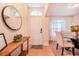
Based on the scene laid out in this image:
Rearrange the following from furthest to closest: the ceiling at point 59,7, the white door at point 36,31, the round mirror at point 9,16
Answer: the white door at point 36,31
the ceiling at point 59,7
the round mirror at point 9,16

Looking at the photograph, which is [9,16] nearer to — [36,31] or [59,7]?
[59,7]

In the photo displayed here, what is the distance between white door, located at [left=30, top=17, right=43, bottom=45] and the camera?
6.24 meters

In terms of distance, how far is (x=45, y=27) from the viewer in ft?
20.4

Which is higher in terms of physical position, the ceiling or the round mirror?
the ceiling

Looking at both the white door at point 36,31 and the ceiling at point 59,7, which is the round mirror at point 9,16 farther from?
the white door at point 36,31

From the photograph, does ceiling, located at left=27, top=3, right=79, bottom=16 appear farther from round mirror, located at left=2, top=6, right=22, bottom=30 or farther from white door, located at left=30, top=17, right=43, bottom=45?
round mirror, located at left=2, top=6, right=22, bottom=30

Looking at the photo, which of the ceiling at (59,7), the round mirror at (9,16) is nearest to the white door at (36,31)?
the ceiling at (59,7)

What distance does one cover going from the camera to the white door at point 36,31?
6.24 m

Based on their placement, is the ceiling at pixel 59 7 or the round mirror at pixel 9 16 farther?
the ceiling at pixel 59 7

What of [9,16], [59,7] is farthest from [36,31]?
[9,16]

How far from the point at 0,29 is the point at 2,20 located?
0.71 ft

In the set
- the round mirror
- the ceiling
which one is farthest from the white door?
the round mirror

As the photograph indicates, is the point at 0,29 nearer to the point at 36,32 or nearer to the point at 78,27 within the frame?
the point at 78,27

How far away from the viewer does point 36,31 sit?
634 cm
